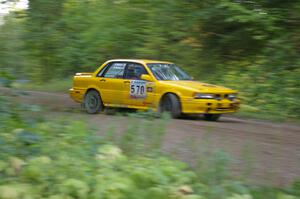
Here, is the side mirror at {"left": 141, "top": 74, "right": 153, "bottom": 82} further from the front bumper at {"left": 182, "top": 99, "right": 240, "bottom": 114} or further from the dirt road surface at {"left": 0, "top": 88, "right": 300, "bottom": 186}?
the dirt road surface at {"left": 0, "top": 88, "right": 300, "bottom": 186}

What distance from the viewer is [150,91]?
559 inches

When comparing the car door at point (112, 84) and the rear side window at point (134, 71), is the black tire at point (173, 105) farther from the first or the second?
the car door at point (112, 84)

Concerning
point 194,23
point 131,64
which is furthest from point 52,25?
point 131,64

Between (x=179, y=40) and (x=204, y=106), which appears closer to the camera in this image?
(x=204, y=106)

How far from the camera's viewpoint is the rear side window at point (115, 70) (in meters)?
15.2

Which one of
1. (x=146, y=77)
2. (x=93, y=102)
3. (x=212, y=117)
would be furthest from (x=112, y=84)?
(x=212, y=117)

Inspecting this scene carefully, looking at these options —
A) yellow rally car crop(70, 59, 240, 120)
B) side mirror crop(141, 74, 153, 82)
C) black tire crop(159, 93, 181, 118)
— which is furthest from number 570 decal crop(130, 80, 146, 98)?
black tire crop(159, 93, 181, 118)

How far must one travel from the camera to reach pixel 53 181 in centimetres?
548

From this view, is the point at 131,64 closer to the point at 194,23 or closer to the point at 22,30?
the point at 194,23

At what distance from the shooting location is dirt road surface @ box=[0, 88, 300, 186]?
270 inches

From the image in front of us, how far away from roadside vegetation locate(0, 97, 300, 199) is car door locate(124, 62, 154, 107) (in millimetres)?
7046

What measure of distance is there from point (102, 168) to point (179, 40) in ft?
50.7

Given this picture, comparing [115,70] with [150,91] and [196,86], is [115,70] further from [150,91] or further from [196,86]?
[196,86]

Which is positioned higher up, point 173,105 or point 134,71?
point 134,71
